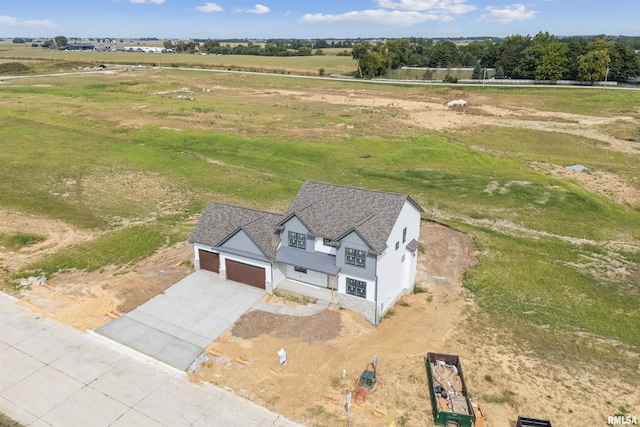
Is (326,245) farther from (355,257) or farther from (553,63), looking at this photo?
(553,63)

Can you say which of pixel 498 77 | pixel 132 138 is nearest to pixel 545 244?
pixel 132 138

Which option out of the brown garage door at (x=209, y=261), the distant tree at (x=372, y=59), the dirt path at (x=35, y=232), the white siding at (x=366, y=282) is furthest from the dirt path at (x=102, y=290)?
the distant tree at (x=372, y=59)

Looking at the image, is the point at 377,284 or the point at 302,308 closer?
the point at 377,284

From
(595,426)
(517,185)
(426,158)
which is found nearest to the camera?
(595,426)

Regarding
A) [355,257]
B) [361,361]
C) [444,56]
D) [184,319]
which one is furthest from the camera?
[444,56]

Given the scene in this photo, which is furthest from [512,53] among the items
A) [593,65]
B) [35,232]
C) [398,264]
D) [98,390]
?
[98,390]

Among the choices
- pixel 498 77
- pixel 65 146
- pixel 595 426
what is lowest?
pixel 595 426

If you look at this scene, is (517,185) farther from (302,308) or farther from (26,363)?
(26,363)

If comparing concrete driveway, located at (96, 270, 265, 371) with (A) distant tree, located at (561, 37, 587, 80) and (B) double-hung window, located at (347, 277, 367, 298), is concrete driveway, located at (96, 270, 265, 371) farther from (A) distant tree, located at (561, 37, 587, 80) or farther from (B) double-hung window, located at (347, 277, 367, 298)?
(A) distant tree, located at (561, 37, 587, 80)
